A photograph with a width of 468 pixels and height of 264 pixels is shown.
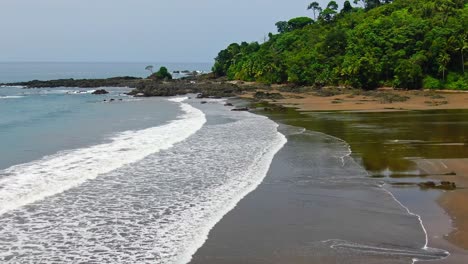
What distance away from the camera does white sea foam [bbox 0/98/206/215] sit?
44.2 ft

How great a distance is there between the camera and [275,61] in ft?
246

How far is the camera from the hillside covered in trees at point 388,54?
55094mm

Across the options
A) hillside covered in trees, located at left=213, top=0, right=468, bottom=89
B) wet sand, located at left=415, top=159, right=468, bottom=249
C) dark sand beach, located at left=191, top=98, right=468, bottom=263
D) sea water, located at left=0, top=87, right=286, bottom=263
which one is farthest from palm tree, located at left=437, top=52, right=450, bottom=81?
wet sand, located at left=415, top=159, right=468, bottom=249

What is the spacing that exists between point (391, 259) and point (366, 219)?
95.1 inches

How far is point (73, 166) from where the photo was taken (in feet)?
56.2

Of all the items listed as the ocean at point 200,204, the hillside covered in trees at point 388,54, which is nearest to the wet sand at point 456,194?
the ocean at point 200,204

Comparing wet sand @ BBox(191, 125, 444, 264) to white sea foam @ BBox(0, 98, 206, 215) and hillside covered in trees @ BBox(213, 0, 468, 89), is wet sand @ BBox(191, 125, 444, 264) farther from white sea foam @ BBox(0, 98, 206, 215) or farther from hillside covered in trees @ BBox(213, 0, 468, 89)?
hillside covered in trees @ BBox(213, 0, 468, 89)

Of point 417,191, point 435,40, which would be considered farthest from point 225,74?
point 417,191

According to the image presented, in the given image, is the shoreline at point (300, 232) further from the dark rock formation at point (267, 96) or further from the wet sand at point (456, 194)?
the dark rock formation at point (267, 96)

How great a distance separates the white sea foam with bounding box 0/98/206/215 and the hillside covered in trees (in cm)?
3694

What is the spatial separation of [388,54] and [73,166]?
4836 cm

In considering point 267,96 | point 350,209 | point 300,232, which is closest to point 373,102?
point 267,96

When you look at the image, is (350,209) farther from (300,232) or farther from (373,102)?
(373,102)

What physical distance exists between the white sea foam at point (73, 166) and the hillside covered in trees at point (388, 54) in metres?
36.9
